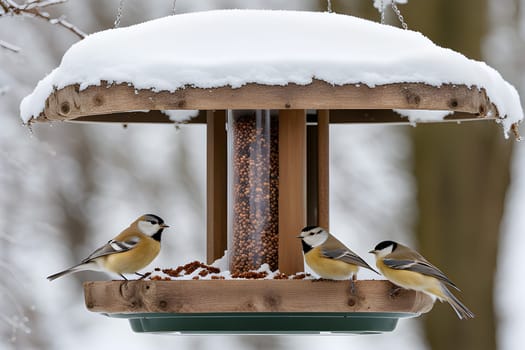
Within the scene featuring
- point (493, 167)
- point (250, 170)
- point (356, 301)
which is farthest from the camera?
point (493, 167)

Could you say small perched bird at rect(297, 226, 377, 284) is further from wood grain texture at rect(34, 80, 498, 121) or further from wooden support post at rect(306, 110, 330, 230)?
wood grain texture at rect(34, 80, 498, 121)

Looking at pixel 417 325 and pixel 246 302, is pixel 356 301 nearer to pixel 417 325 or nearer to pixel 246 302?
pixel 246 302

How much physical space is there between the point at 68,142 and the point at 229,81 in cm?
742

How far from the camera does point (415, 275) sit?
5711 millimetres

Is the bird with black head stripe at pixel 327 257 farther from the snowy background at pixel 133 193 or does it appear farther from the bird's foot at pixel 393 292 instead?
the snowy background at pixel 133 193

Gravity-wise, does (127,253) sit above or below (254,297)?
above

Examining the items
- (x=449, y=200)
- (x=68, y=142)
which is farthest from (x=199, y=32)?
(x=68, y=142)

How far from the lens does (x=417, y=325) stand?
37.2ft

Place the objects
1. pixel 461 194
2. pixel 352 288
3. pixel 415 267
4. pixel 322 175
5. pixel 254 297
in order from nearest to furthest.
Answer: pixel 254 297 → pixel 352 288 → pixel 415 267 → pixel 322 175 → pixel 461 194

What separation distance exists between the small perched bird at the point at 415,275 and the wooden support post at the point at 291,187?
18.2 inches

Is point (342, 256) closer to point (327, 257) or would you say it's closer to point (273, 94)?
point (327, 257)

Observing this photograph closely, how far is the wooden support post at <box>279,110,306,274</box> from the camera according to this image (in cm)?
598

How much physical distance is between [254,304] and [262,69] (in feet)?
3.63

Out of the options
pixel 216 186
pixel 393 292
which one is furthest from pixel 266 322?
pixel 216 186
